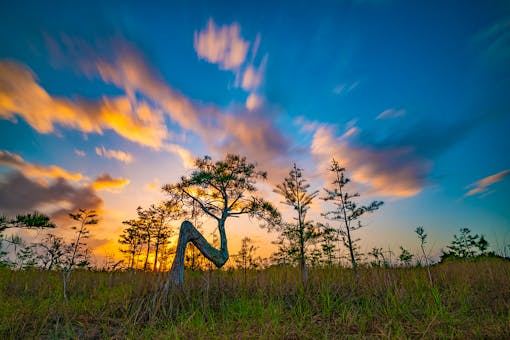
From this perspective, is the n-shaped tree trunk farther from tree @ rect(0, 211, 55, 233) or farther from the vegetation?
tree @ rect(0, 211, 55, 233)

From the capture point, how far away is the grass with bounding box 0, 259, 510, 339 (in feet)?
15.8

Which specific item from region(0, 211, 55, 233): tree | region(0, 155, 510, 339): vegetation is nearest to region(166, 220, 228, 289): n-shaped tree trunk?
region(0, 155, 510, 339): vegetation

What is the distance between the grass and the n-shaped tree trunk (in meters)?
0.45

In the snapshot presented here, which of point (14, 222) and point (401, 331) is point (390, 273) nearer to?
point (401, 331)

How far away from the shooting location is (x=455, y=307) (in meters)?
6.27

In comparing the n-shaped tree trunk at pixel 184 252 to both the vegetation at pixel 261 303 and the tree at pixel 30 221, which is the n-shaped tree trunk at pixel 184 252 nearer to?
the vegetation at pixel 261 303

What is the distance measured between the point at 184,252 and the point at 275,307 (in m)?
3.47

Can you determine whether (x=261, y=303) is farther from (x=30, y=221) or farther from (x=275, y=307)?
(x=30, y=221)

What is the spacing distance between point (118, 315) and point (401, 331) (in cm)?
578

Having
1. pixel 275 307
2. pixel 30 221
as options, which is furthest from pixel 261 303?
pixel 30 221

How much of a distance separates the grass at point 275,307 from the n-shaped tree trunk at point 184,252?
0.45 metres

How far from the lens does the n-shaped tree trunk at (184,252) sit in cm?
751

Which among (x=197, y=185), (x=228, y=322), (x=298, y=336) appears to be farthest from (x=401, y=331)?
(x=197, y=185)

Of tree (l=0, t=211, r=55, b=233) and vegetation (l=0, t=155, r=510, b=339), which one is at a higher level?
tree (l=0, t=211, r=55, b=233)
